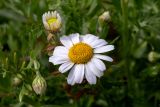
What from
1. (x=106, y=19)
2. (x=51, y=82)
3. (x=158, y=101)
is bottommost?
(x=158, y=101)

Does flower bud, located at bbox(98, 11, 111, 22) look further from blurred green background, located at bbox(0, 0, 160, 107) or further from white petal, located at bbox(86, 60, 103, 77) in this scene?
white petal, located at bbox(86, 60, 103, 77)

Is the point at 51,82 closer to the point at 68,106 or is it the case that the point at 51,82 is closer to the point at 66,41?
the point at 68,106

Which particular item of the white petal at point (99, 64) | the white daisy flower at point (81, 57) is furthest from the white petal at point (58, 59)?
the white petal at point (99, 64)

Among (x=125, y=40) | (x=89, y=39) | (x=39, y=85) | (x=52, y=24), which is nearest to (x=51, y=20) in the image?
(x=52, y=24)

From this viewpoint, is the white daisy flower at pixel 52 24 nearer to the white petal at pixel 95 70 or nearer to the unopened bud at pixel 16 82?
the white petal at pixel 95 70

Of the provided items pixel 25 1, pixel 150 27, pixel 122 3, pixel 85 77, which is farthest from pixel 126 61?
pixel 25 1

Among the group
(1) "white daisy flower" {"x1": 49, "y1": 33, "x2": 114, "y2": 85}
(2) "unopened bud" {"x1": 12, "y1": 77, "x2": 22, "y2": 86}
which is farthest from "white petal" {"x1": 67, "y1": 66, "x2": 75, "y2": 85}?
(2) "unopened bud" {"x1": 12, "y1": 77, "x2": 22, "y2": 86}
